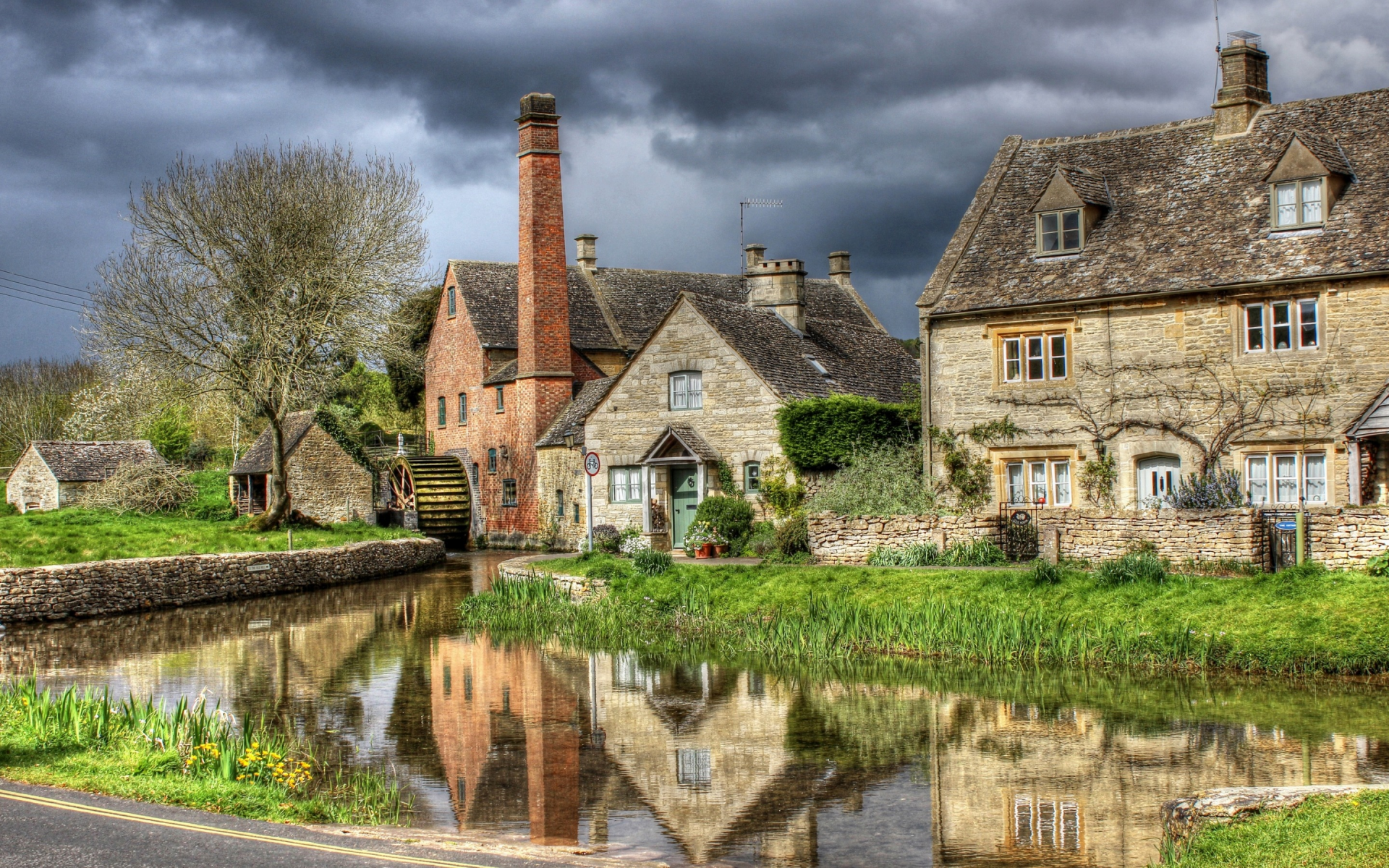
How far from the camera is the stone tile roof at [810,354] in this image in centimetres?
3058

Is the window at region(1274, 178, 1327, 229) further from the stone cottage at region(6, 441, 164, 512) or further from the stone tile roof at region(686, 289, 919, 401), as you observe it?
the stone cottage at region(6, 441, 164, 512)

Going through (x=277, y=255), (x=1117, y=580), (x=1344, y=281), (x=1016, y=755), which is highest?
(x=277, y=255)

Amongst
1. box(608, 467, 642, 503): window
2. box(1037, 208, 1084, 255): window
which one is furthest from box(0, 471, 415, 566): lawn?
box(1037, 208, 1084, 255): window

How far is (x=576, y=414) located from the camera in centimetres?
3734

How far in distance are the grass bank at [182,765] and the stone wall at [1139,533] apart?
12782mm

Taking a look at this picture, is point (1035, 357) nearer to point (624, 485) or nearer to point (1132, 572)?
point (1132, 572)

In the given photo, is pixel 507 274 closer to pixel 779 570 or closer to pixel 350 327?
pixel 350 327

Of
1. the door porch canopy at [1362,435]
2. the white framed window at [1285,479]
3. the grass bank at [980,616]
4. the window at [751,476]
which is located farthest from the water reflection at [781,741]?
the window at [751,476]

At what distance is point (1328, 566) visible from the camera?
695 inches

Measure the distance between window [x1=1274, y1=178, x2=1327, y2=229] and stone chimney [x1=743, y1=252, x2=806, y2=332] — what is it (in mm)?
13891

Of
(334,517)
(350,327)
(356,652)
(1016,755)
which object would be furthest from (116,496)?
(1016,755)

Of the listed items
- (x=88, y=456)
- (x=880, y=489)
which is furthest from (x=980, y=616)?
(x=88, y=456)

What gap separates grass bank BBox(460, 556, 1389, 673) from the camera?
15.3 meters

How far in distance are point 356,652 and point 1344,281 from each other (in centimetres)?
1820
